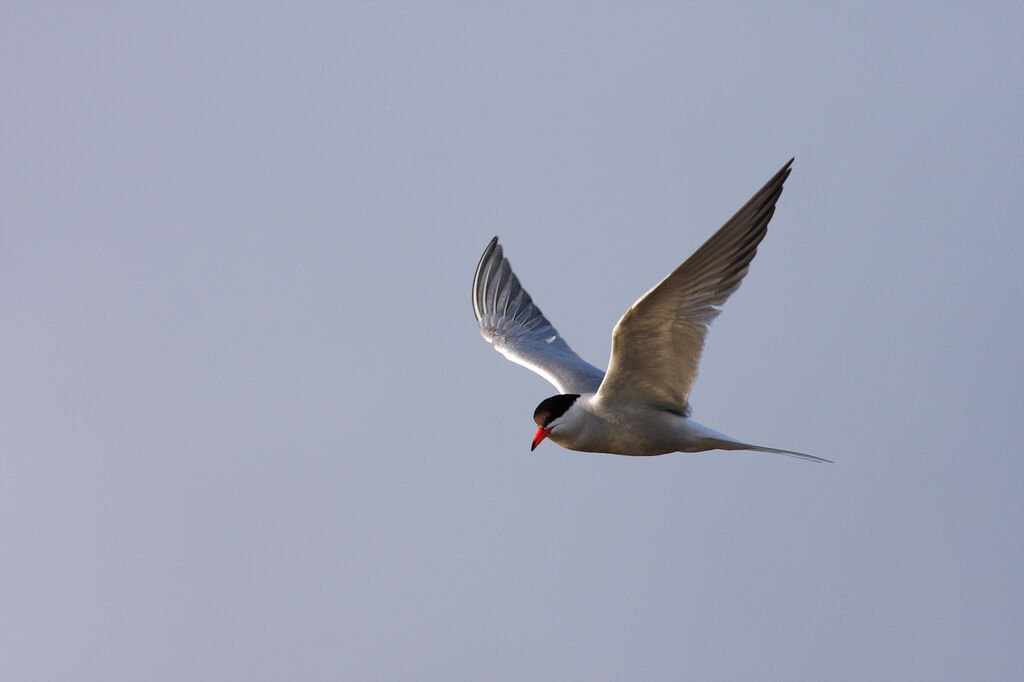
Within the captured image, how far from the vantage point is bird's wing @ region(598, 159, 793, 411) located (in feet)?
25.8

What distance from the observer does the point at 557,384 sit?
36.8 ft

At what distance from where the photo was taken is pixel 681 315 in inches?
328

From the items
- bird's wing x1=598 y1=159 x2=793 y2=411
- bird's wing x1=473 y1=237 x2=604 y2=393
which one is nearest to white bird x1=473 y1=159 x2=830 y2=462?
bird's wing x1=598 y1=159 x2=793 y2=411

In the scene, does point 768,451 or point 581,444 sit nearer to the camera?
point 768,451

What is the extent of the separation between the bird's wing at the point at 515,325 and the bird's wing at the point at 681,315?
2.54 m

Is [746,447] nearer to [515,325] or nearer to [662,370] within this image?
[662,370]

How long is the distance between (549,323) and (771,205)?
18.7ft

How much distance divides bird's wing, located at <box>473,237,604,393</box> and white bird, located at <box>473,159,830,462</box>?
525mm

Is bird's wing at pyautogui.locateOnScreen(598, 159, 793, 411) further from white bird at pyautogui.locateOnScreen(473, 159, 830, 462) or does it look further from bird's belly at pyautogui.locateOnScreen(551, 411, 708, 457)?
bird's belly at pyautogui.locateOnScreen(551, 411, 708, 457)

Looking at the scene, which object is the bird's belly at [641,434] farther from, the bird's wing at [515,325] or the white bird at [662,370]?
the bird's wing at [515,325]

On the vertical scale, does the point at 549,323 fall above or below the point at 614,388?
above

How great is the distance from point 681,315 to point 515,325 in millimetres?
5024

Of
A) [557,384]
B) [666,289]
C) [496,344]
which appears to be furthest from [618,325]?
[496,344]

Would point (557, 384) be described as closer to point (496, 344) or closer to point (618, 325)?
point (496, 344)
